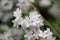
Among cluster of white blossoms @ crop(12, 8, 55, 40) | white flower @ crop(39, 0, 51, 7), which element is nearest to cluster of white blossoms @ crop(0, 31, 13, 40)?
cluster of white blossoms @ crop(12, 8, 55, 40)

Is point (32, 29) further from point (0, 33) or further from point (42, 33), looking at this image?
point (0, 33)

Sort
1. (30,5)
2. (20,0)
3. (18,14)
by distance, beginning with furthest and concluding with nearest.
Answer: (20,0) → (30,5) → (18,14)

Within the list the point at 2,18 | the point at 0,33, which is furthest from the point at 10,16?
the point at 0,33

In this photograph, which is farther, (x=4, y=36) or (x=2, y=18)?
(x=2, y=18)

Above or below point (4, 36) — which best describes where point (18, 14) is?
above

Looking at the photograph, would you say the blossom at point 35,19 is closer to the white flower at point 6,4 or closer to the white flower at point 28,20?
the white flower at point 28,20

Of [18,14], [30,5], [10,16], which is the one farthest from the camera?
[10,16]

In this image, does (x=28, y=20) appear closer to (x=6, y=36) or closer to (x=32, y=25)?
(x=32, y=25)

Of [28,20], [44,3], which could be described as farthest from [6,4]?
[28,20]
